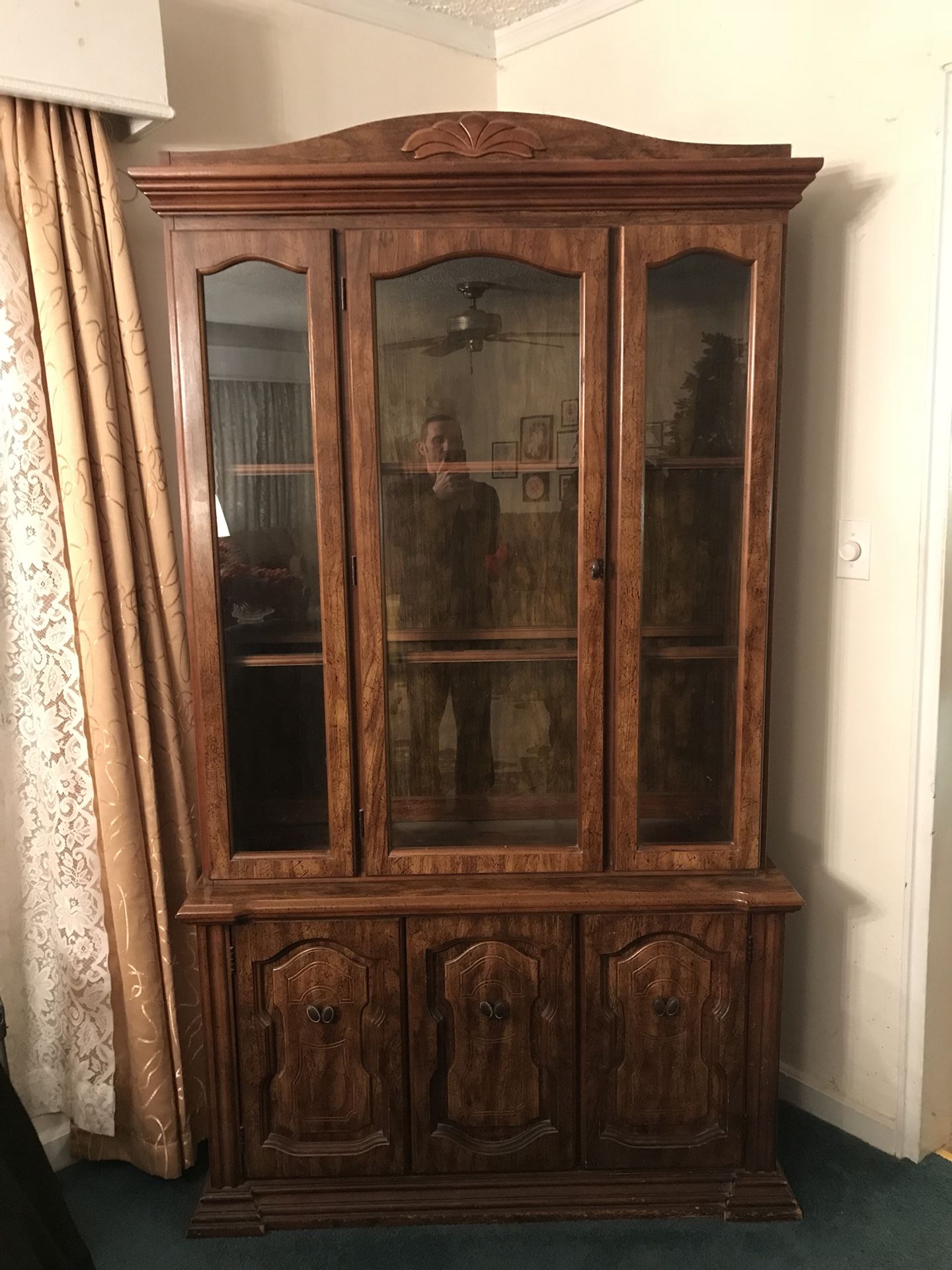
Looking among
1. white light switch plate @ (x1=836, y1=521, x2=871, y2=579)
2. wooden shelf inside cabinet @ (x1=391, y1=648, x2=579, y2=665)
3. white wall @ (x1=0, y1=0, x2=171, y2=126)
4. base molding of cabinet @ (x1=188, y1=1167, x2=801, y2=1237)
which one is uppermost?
white wall @ (x1=0, y1=0, x2=171, y2=126)

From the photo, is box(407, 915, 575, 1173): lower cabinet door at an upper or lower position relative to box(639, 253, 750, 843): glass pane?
lower

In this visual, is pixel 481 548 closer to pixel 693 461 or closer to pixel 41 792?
pixel 693 461

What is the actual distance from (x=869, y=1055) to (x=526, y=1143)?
29.5 inches

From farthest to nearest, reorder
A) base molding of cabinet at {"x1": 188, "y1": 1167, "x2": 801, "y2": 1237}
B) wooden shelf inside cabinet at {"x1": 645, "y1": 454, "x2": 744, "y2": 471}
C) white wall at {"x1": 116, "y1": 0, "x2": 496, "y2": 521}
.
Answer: white wall at {"x1": 116, "y1": 0, "x2": 496, "y2": 521} → base molding of cabinet at {"x1": 188, "y1": 1167, "x2": 801, "y2": 1237} → wooden shelf inside cabinet at {"x1": 645, "y1": 454, "x2": 744, "y2": 471}

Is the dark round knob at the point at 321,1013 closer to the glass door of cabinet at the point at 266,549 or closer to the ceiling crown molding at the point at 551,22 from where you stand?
the glass door of cabinet at the point at 266,549

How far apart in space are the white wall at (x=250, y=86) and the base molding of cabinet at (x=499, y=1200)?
4.67 ft

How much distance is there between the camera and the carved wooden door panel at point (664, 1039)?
1.85 metres

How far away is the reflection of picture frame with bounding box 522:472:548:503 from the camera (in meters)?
1.81

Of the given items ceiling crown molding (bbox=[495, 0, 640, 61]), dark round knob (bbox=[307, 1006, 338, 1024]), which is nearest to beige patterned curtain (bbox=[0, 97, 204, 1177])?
dark round knob (bbox=[307, 1006, 338, 1024])

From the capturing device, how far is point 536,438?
1797 mm

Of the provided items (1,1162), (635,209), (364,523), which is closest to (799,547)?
(635,209)

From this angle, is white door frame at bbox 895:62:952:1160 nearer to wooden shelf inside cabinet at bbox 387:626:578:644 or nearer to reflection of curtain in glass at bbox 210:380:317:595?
wooden shelf inside cabinet at bbox 387:626:578:644

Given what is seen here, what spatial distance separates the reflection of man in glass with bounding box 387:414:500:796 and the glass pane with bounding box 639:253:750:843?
11.8 inches

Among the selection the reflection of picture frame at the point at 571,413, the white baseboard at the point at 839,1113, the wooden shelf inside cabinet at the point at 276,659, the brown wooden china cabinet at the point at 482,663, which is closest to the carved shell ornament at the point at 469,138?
the brown wooden china cabinet at the point at 482,663
